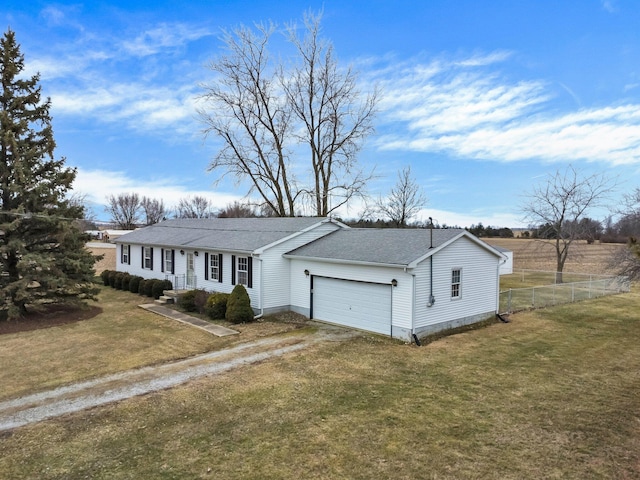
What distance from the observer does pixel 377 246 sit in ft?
48.5

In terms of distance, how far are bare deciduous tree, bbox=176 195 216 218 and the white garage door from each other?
214 feet

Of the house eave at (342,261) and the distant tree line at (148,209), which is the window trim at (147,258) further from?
the distant tree line at (148,209)

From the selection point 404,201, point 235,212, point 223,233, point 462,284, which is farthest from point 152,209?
point 462,284

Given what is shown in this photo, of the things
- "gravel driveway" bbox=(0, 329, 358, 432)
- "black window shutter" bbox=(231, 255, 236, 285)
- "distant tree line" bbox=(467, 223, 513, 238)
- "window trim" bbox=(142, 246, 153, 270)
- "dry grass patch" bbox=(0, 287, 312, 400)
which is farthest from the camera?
"distant tree line" bbox=(467, 223, 513, 238)

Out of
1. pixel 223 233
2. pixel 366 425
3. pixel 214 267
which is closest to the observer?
pixel 366 425

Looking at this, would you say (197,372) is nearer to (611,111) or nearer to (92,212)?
(611,111)

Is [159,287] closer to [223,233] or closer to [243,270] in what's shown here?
[223,233]

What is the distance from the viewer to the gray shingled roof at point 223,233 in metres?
17.3

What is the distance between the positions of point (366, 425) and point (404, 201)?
29991 millimetres

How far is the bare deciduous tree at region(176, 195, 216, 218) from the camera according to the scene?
77225 millimetres

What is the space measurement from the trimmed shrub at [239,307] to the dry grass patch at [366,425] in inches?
178

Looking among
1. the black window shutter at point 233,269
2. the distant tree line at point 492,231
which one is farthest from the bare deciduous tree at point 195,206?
the black window shutter at point 233,269

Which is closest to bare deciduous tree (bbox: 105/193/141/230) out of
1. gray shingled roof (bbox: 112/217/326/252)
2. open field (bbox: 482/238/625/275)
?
gray shingled roof (bbox: 112/217/326/252)

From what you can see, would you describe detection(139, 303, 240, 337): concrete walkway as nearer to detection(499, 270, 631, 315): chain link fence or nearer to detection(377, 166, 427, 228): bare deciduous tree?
detection(499, 270, 631, 315): chain link fence
